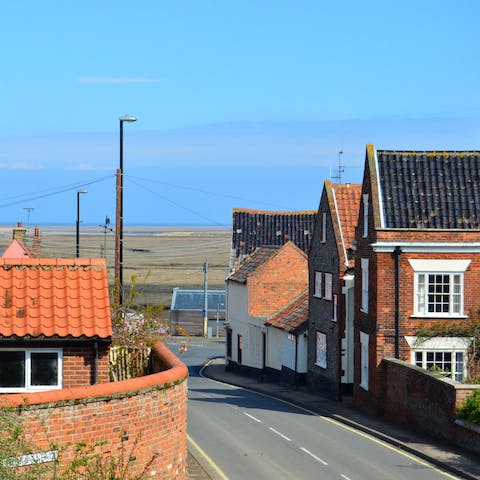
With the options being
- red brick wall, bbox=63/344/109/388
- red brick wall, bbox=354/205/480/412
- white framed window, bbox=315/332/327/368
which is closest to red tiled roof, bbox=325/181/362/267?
white framed window, bbox=315/332/327/368

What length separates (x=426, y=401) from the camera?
3516 centimetres

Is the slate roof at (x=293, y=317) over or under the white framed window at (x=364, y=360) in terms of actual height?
over

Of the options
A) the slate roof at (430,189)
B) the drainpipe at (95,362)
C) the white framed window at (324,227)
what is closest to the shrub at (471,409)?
the slate roof at (430,189)

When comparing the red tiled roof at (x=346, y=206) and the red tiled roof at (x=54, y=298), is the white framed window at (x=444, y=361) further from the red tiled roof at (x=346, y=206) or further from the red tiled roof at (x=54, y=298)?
the red tiled roof at (x=54, y=298)

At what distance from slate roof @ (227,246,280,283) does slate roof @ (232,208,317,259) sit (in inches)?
163

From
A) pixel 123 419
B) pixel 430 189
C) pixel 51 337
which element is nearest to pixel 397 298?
pixel 430 189

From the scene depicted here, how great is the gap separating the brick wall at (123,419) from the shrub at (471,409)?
46.0ft

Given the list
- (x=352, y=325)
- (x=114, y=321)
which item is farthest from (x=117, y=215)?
(x=114, y=321)

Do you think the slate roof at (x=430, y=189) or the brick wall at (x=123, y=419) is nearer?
the brick wall at (x=123, y=419)

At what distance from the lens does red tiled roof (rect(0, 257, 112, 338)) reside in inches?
794

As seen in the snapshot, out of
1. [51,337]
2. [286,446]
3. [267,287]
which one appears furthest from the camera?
[267,287]

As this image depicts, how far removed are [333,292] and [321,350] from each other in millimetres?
3835

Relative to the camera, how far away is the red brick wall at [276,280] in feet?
216

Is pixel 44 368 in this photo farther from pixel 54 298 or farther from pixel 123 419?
pixel 123 419
